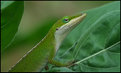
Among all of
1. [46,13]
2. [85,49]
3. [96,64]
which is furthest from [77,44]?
[46,13]

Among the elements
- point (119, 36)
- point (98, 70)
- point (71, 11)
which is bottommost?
point (71, 11)

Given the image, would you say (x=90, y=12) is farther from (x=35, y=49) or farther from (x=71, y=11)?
(x=71, y=11)

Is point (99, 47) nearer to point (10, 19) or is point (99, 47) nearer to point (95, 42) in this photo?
point (95, 42)

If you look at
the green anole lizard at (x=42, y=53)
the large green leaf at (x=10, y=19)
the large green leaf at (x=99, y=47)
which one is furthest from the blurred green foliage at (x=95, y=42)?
the large green leaf at (x=10, y=19)

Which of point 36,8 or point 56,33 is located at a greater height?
point 56,33

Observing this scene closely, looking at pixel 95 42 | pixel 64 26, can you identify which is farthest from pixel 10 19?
pixel 95 42
